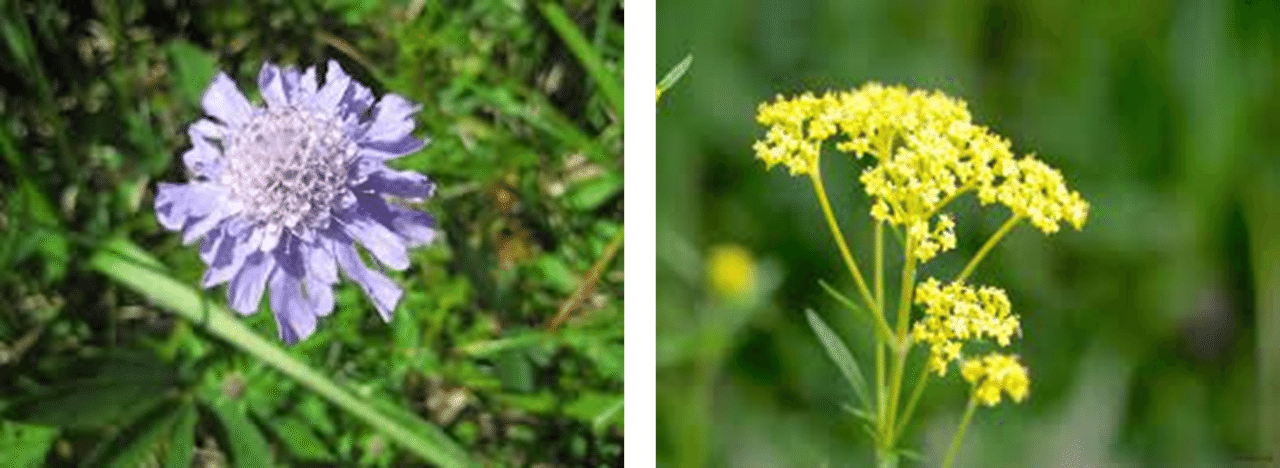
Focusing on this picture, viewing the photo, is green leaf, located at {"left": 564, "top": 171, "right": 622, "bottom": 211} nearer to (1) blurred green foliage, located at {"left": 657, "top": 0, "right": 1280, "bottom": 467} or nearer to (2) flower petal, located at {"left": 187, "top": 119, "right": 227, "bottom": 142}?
(1) blurred green foliage, located at {"left": 657, "top": 0, "right": 1280, "bottom": 467}

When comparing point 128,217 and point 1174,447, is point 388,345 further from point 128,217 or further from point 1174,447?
point 1174,447

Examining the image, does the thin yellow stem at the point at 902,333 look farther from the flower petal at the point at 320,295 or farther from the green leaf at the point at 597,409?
the flower petal at the point at 320,295

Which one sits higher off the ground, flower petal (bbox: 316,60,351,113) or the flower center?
flower petal (bbox: 316,60,351,113)

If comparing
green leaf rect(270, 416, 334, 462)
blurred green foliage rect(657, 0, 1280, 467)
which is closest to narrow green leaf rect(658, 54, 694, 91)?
blurred green foliage rect(657, 0, 1280, 467)

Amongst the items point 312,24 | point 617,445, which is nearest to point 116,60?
point 312,24

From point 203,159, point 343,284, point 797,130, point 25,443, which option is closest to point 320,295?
point 343,284
